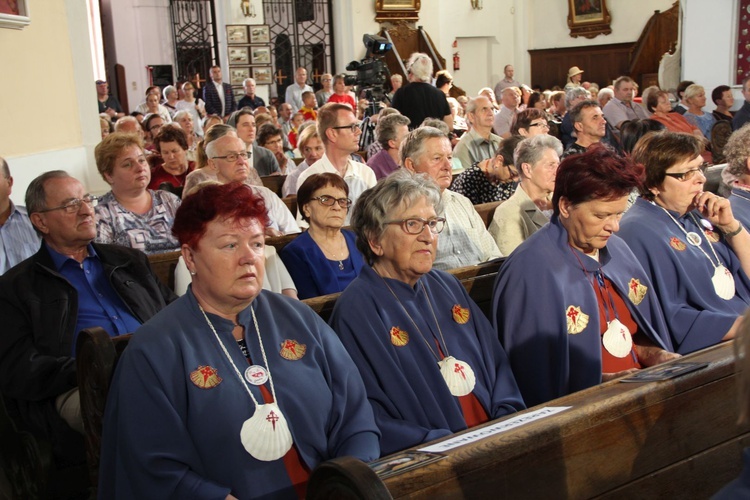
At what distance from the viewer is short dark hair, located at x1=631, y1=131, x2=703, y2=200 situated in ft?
11.1

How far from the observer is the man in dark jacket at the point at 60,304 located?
2.79 meters

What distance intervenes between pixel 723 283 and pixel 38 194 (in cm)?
275

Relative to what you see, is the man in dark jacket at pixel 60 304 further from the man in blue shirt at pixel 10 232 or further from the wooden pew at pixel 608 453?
the wooden pew at pixel 608 453

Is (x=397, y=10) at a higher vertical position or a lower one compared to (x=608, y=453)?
higher

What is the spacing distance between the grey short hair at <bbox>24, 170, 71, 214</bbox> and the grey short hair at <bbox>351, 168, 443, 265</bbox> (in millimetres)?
1219

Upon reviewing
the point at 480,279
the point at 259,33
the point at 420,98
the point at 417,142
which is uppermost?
the point at 259,33

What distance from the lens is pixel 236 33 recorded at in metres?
15.5

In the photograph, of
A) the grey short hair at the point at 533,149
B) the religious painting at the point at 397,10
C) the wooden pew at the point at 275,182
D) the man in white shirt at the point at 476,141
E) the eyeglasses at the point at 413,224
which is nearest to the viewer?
the eyeglasses at the point at 413,224

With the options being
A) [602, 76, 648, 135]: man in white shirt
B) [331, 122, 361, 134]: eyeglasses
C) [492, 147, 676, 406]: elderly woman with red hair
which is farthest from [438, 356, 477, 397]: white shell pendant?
[602, 76, 648, 135]: man in white shirt

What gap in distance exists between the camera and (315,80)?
17453mm

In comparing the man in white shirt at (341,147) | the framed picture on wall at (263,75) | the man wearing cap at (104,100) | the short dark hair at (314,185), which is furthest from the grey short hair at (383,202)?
the framed picture on wall at (263,75)

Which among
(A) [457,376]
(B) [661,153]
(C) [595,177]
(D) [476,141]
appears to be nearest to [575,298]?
(C) [595,177]

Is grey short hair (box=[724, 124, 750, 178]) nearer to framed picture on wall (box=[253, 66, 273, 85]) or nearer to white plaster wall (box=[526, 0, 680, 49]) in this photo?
framed picture on wall (box=[253, 66, 273, 85])

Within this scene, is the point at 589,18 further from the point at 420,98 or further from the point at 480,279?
the point at 480,279
